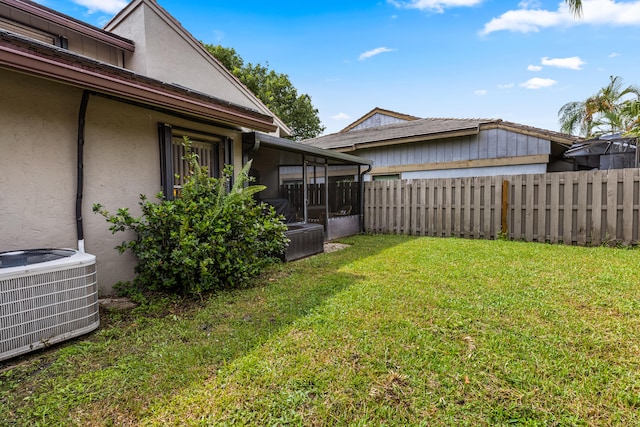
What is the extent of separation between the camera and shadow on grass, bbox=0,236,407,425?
1723 mm

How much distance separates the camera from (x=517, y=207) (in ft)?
22.8

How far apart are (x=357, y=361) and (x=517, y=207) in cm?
659

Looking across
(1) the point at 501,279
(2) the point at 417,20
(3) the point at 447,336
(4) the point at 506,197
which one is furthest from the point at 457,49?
(3) the point at 447,336

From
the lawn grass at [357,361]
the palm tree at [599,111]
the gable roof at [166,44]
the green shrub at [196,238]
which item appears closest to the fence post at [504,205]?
the lawn grass at [357,361]

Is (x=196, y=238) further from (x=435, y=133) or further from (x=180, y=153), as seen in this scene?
(x=435, y=133)

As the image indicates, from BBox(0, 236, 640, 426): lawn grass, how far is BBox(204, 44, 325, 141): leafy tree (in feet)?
72.3

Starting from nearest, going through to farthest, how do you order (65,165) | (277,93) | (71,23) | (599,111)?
1. (65,165)
2. (71,23)
3. (599,111)
4. (277,93)

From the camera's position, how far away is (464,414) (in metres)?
1.62

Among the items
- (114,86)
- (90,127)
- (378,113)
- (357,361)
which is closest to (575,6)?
(357,361)

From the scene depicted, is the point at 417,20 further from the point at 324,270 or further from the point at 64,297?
the point at 64,297

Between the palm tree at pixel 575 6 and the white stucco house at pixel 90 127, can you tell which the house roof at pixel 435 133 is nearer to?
the palm tree at pixel 575 6

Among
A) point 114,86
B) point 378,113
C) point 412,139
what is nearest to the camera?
point 114,86

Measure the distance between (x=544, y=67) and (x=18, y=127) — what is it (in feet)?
86.1

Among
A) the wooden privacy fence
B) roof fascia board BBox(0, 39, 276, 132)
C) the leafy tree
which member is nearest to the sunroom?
the wooden privacy fence
